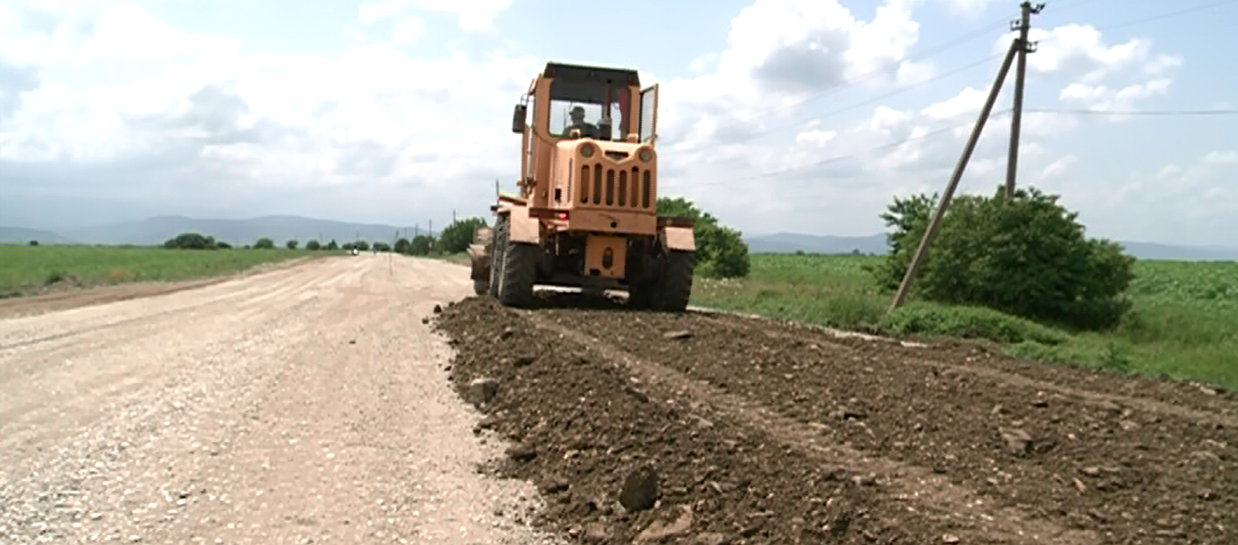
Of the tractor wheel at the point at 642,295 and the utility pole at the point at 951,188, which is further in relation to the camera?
the utility pole at the point at 951,188

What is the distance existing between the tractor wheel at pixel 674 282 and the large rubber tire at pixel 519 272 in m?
1.95

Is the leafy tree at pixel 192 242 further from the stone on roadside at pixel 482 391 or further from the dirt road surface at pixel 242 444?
→ the stone on roadside at pixel 482 391

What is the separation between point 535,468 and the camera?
6.91 m

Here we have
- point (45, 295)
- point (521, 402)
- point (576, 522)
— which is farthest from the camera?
point (45, 295)

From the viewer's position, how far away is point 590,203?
15648 millimetres

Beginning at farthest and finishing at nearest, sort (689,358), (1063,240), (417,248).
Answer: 1. (417,248)
2. (1063,240)
3. (689,358)

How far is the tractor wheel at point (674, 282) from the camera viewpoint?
16.4 metres

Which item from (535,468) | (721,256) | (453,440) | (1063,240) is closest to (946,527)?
(535,468)

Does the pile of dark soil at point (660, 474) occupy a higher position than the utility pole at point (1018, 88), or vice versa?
the utility pole at point (1018, 88)

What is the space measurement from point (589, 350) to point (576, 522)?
18.0 feet

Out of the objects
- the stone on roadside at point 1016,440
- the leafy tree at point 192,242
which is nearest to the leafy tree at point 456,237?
the leafy tree at point 192,242

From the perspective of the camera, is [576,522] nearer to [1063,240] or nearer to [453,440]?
[453,440]

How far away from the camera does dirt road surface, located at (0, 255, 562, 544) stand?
18.4ft

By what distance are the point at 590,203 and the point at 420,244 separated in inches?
3815
